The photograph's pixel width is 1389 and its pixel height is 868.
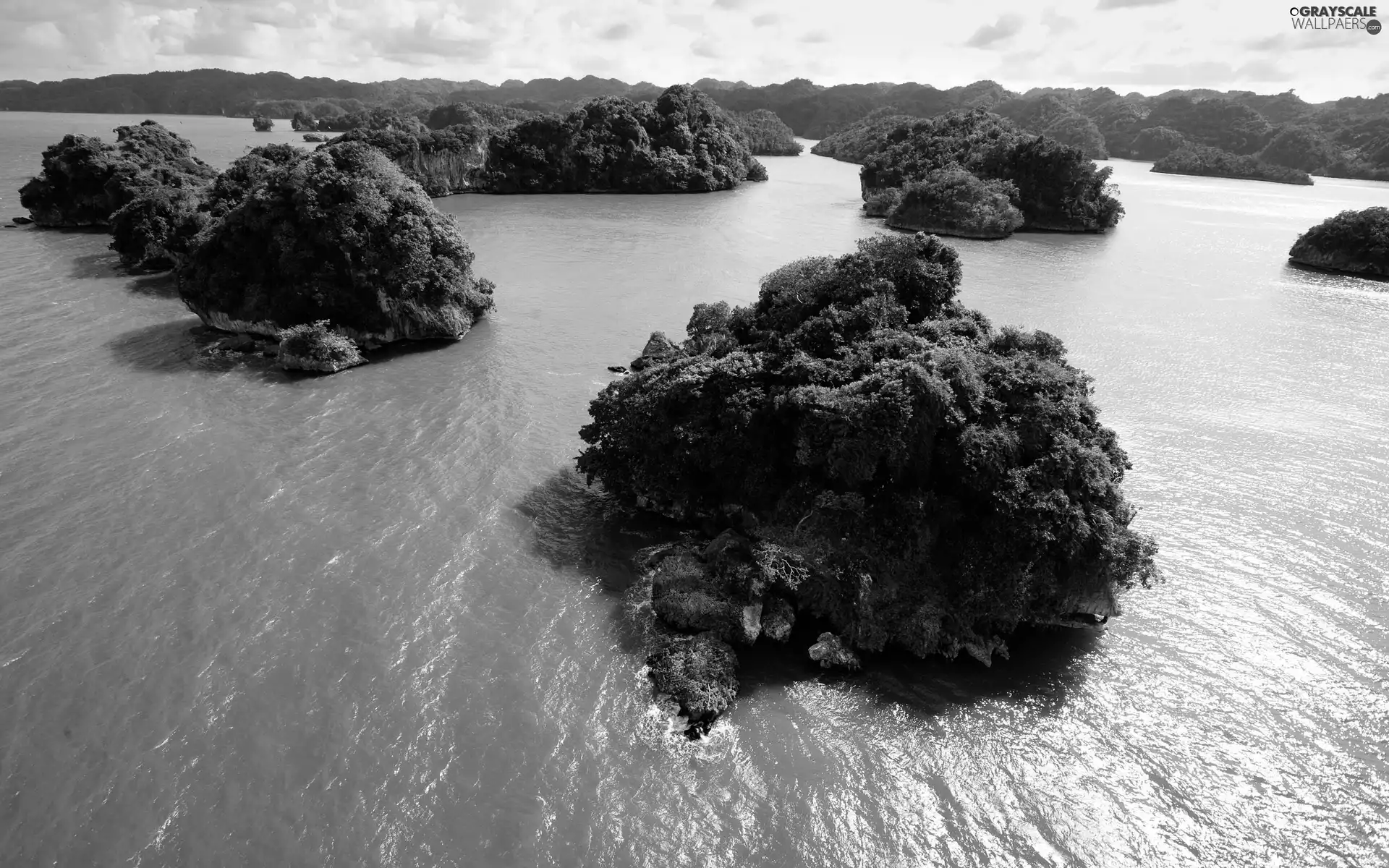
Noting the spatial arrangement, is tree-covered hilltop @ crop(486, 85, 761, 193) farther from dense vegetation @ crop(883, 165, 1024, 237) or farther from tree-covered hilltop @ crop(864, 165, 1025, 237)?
dense vegetation @ crop(883, 165, 1024, 237)

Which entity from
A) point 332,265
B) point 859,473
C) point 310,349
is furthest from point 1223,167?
point 310,349

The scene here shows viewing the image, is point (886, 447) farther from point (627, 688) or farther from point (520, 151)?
point (520, 151)

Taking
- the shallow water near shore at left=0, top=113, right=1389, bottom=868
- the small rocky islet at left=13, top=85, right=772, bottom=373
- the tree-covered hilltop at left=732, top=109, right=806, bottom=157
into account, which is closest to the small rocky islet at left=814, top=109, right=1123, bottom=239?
the shallow water near shore at left=0, top=113, right=1389, bottom=868

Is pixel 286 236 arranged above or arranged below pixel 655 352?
above

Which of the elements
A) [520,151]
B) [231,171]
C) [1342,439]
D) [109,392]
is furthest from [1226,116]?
[109,392]

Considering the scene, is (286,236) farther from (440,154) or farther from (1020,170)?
(1020,170)
